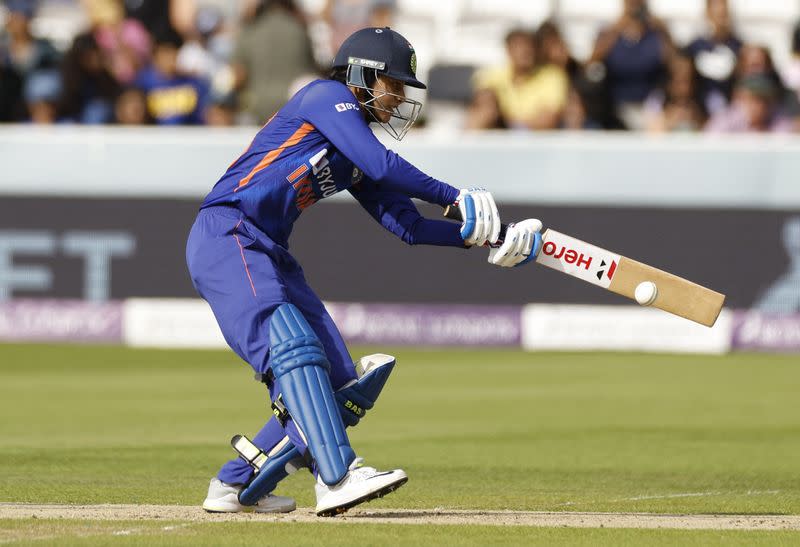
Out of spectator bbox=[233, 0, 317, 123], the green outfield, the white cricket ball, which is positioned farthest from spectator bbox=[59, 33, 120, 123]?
the white cricket ball

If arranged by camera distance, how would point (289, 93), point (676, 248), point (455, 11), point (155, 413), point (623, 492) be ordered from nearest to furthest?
point (623, 492)
point (155, 413)
point (676, 248)
point (289, 93)
point (455, 11)

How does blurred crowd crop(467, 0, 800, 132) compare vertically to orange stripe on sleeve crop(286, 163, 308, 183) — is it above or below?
below

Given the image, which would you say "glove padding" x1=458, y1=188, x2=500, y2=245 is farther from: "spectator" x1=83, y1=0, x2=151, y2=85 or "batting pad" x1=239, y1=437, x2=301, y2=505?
"spectator" x1=83, y1=0, x2=151, y2=85

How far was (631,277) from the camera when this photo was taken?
20.1 ft

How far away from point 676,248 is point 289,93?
12.4 ft

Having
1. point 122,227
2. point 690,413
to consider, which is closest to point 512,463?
point 690,413

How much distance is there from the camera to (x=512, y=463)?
A: 8109 mm

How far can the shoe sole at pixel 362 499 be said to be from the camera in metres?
5.43

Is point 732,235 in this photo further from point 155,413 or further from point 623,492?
point 623,492

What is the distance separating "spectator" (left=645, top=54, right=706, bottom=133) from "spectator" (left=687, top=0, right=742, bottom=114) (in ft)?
0.47

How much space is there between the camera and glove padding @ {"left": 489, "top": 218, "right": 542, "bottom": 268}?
5.86 meters

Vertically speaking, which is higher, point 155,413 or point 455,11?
point 455,11

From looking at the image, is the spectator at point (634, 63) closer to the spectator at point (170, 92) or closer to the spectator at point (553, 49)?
the spectator at point (553, 49)

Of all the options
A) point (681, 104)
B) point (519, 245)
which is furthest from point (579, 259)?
point (681, 104)
